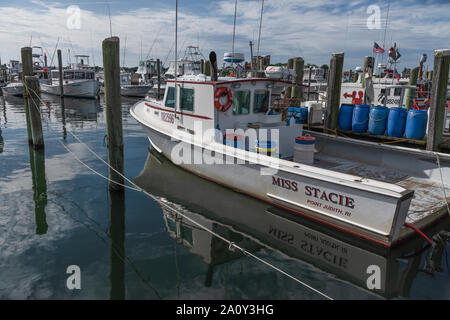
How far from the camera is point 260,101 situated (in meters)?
8.55

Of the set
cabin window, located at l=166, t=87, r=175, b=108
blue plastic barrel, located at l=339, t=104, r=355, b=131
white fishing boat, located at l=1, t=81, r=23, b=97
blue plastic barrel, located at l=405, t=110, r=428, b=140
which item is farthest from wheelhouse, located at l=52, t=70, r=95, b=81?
blue plastic barrel, located at l=405, t=110, r=428, b=140

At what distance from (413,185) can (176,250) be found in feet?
17.1

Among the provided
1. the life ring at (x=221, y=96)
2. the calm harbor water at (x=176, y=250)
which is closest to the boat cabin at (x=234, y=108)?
the life ring at (x=221, y=96)

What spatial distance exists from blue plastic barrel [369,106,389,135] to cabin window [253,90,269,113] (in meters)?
2.79

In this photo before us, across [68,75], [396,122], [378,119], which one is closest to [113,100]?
[378,119]

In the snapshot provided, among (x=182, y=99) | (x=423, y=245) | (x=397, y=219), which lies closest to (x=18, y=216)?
(x=182, y=99)

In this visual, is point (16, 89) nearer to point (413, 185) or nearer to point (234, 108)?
point (234, 108)

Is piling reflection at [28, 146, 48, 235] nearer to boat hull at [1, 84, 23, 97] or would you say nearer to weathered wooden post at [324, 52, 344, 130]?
weathered wooden post at [324, 52, 344, 130]

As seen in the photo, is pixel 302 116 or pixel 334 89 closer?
pixel 334 89

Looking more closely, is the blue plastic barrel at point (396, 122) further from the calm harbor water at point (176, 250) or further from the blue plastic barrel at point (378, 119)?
the calm harbor water at point (176, 250)

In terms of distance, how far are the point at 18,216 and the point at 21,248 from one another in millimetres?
1381

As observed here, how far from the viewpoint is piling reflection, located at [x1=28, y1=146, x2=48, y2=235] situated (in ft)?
20.3
